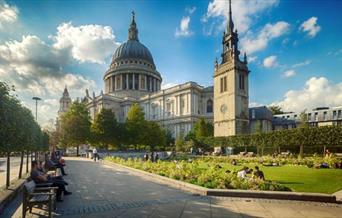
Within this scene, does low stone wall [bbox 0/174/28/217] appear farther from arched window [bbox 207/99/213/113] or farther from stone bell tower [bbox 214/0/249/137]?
arched window [bbox 207/99/213/113]

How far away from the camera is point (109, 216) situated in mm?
9328

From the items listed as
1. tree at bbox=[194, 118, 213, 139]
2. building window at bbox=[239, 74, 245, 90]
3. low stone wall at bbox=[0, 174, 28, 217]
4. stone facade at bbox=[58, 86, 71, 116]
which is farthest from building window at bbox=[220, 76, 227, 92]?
stone facade at bbox=[58, 86, 71, 116]

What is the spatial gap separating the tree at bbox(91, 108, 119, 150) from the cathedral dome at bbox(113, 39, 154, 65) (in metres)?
62.4

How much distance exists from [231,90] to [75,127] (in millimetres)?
38191

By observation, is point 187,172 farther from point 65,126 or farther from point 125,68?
point 125,68

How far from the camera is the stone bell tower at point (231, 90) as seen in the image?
72312 mm

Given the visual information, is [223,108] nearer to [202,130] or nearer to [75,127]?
[202,130]

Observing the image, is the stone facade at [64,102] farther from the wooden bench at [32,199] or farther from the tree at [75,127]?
the wooden bench at [32,199]

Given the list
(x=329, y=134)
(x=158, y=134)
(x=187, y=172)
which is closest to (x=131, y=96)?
(x=158, y=134)

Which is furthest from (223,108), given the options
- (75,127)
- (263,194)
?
(263,194)

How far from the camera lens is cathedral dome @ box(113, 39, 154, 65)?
125062mm

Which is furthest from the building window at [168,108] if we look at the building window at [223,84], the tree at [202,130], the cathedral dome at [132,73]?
the building window at [223,84]

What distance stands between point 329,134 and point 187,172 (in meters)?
32.7

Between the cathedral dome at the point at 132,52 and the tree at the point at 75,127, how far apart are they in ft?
225
